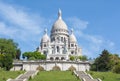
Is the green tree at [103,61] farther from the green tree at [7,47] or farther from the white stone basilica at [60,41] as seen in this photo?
the white stone basilica at [60,41]

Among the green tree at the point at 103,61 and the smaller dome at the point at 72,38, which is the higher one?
the smaller dome at the point at 72,38

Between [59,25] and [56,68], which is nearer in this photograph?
[56,68]

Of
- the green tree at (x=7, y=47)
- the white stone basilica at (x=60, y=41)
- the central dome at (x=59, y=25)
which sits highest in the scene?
the central dome at (x=59, y=25)

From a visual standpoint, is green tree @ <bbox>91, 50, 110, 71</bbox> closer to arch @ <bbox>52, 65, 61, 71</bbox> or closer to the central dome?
arch @ <bbox>52, 65, 61, 71</bbox>

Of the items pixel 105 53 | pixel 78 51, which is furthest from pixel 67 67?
pixel 78 51

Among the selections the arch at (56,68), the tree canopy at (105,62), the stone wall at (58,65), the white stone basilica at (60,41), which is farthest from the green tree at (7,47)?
the white stone basilica at (60,41)

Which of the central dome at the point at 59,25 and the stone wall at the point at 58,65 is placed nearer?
the stone wall at the point at 58,65

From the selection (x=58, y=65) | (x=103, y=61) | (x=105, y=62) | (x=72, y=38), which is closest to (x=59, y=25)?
(x=72, y=38)

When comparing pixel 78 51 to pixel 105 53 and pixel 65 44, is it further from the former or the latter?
pixel 105 53

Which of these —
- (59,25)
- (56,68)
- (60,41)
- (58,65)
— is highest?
(59,25)

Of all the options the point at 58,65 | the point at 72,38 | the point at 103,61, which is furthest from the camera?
the point at 72,38

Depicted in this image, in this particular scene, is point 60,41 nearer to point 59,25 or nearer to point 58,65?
point 59,25

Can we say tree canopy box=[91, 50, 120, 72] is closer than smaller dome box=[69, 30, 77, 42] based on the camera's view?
Yes

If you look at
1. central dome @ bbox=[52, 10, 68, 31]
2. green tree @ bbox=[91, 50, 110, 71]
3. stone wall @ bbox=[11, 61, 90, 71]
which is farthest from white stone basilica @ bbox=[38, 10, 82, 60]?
green tree @ bbox=[91, 50, 110, 71]
